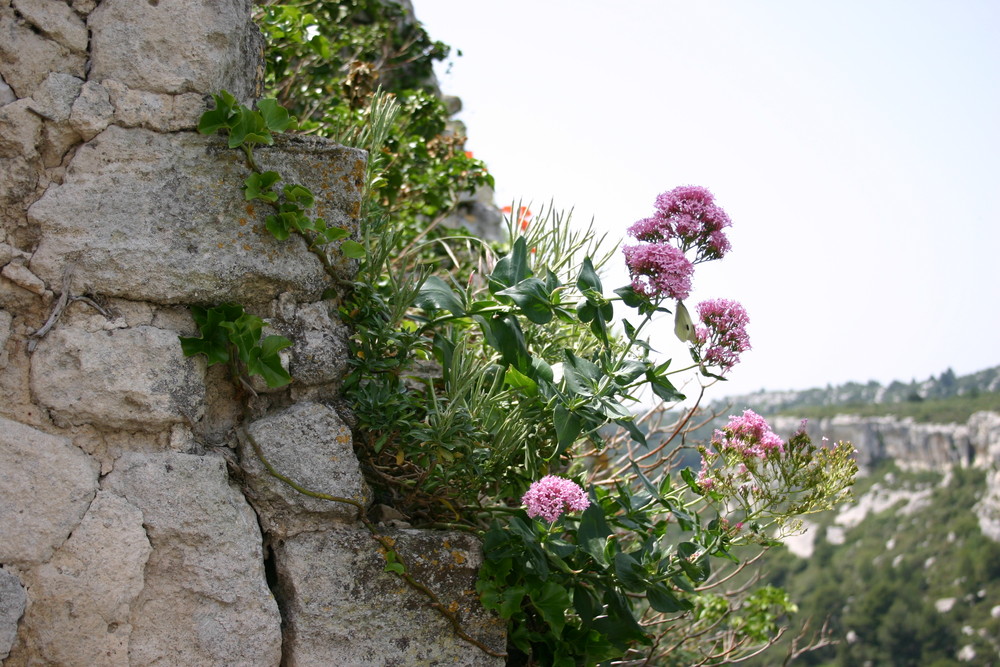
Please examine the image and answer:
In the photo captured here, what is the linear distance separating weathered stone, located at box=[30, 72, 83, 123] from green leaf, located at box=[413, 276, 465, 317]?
126cm

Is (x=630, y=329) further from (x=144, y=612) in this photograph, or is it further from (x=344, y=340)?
(x=144, y=612)

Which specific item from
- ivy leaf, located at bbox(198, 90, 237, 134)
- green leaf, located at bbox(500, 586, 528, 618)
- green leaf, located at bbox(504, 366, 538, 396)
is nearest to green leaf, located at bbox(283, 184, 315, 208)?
ivy leaf, located at bbox(198, 90, 237, 134)

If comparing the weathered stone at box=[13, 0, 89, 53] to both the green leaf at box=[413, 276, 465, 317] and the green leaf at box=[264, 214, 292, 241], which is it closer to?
the green leaf at box=[264, 214, 292, 241]

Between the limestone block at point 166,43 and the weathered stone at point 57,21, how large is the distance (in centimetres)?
4

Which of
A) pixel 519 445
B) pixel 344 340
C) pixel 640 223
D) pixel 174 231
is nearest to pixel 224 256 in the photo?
pixel 174 231

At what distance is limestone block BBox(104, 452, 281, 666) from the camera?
2346 mm

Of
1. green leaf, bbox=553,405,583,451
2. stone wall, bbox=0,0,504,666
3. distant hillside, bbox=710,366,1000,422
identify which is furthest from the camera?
distant hillside, bbox=710,366,1000,422

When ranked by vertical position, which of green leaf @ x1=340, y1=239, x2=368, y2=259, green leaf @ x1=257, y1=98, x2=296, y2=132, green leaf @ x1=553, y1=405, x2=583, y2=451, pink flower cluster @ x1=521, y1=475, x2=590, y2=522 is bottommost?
pink flower cluster @ x1=521, y1=475, x2=590, y2=522

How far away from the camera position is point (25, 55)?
8.01ft

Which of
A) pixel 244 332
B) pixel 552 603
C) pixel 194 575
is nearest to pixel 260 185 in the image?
pixel 244 332

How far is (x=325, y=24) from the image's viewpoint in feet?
18.1

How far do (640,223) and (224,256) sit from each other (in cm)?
142

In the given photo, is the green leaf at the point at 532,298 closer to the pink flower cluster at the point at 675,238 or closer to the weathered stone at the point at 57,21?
the pink flower cluster at the point at 675,238

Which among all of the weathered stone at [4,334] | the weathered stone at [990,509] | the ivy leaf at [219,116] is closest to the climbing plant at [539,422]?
the ivy leaf at [219,116]
